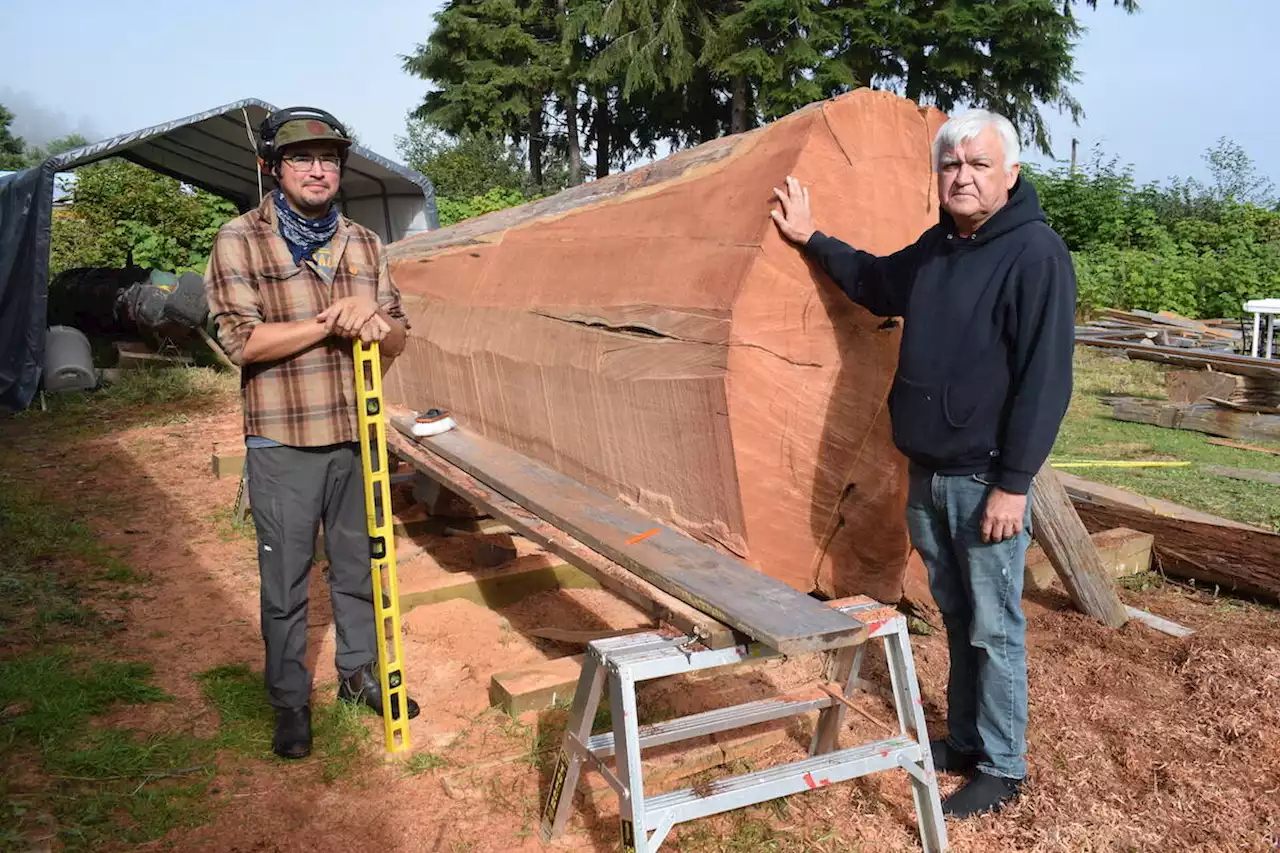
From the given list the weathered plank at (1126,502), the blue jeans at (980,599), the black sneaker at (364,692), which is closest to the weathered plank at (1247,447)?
the weathered plank at (1126,502)

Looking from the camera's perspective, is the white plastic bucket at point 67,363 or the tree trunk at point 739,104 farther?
the tree trunk at point 739,104

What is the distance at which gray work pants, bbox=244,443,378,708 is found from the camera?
103 inches

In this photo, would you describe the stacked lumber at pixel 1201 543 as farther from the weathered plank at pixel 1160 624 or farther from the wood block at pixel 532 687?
the wood block at pixel 532 687

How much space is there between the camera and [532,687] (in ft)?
9.52

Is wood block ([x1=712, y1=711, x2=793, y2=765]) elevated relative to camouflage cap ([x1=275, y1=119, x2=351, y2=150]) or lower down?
lower down

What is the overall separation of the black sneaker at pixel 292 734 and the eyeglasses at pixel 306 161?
1.53 meters

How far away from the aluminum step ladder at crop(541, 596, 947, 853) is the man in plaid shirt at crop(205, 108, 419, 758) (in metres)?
0.96

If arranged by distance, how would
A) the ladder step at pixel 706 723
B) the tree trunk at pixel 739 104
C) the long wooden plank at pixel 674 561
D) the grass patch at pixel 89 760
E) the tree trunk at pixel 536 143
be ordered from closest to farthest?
the long wooden plank at pixel 674 561
the ladder step at pixel 706 723
the grass patch at pixel 89 760
the tree trunk at pixel 739 104
the tree trunk at pixel 536 143

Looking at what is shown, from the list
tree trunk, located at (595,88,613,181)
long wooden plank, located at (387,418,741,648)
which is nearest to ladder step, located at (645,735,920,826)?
long wooden plank, located at (387,418,741,648)

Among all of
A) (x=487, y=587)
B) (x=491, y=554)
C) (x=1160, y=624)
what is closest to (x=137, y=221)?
(x=491, y=554)

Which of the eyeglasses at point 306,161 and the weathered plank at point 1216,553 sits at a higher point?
the eyeglasses at point 306,161

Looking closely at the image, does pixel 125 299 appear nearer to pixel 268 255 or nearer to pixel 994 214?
pixel 268 255

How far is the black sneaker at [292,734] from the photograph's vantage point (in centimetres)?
271

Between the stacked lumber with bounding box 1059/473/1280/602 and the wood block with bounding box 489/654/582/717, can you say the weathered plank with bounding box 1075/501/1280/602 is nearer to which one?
the stacked lumber with bounding box 1059/473/1280/602
